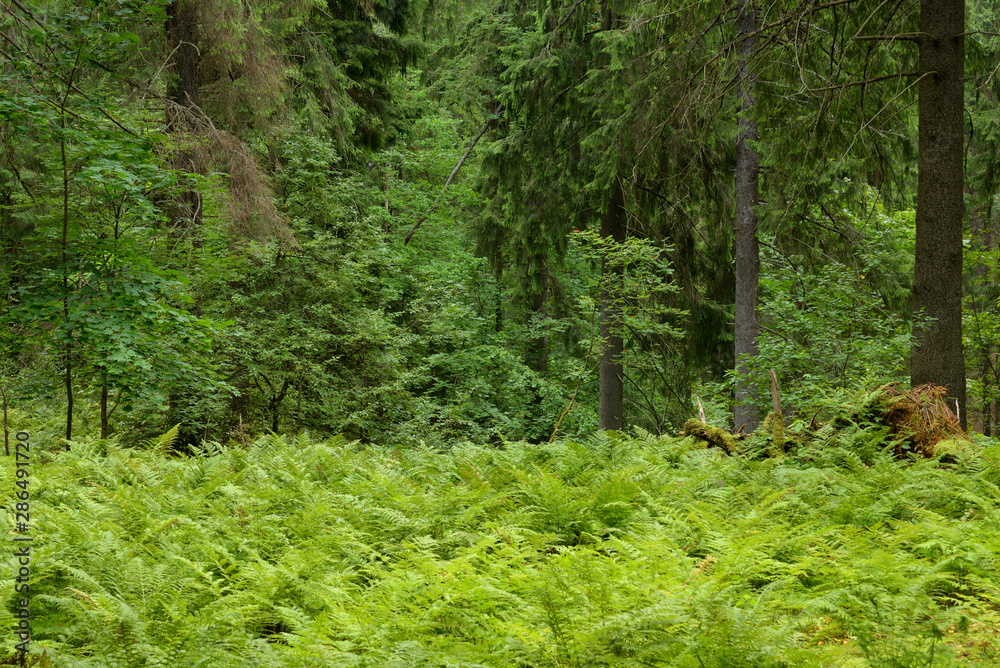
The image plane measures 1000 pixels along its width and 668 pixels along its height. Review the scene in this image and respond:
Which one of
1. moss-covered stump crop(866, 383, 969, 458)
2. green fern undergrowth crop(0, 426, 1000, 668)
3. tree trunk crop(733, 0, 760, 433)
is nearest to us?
green fern undergrowth crop(0, 426, 1000, 668)

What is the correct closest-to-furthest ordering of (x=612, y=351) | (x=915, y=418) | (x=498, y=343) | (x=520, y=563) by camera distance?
(x=520, y=563) < (x=915, y=418) < (x=612, y=351) < (x=498, y=343)

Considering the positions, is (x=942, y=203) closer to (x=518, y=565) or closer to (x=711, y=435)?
(x=711, y=435)

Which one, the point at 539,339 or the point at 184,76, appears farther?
the point at 539,339

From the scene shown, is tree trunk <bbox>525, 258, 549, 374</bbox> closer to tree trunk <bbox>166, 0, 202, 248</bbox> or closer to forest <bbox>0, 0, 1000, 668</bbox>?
forest <bbox>0, 0, 1000, 668</bbox>

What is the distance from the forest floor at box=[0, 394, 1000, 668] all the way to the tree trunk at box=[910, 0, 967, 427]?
5.72 feet

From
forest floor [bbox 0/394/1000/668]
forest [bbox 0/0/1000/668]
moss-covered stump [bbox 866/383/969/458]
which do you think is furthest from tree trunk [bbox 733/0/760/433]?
forest floor [bbox 0/394/1000/668]

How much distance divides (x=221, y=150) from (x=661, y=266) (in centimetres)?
704

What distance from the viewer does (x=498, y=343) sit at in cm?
1800

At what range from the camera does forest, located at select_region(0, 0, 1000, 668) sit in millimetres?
2457

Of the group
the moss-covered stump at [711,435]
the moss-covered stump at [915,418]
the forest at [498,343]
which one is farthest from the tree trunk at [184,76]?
the moss-covered stump at [915,418]

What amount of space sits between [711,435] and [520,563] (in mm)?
3723

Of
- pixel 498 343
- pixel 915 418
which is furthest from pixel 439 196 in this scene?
pixel 915 418

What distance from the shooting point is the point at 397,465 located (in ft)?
17.0

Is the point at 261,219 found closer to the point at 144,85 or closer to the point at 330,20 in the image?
the point at 144,85
